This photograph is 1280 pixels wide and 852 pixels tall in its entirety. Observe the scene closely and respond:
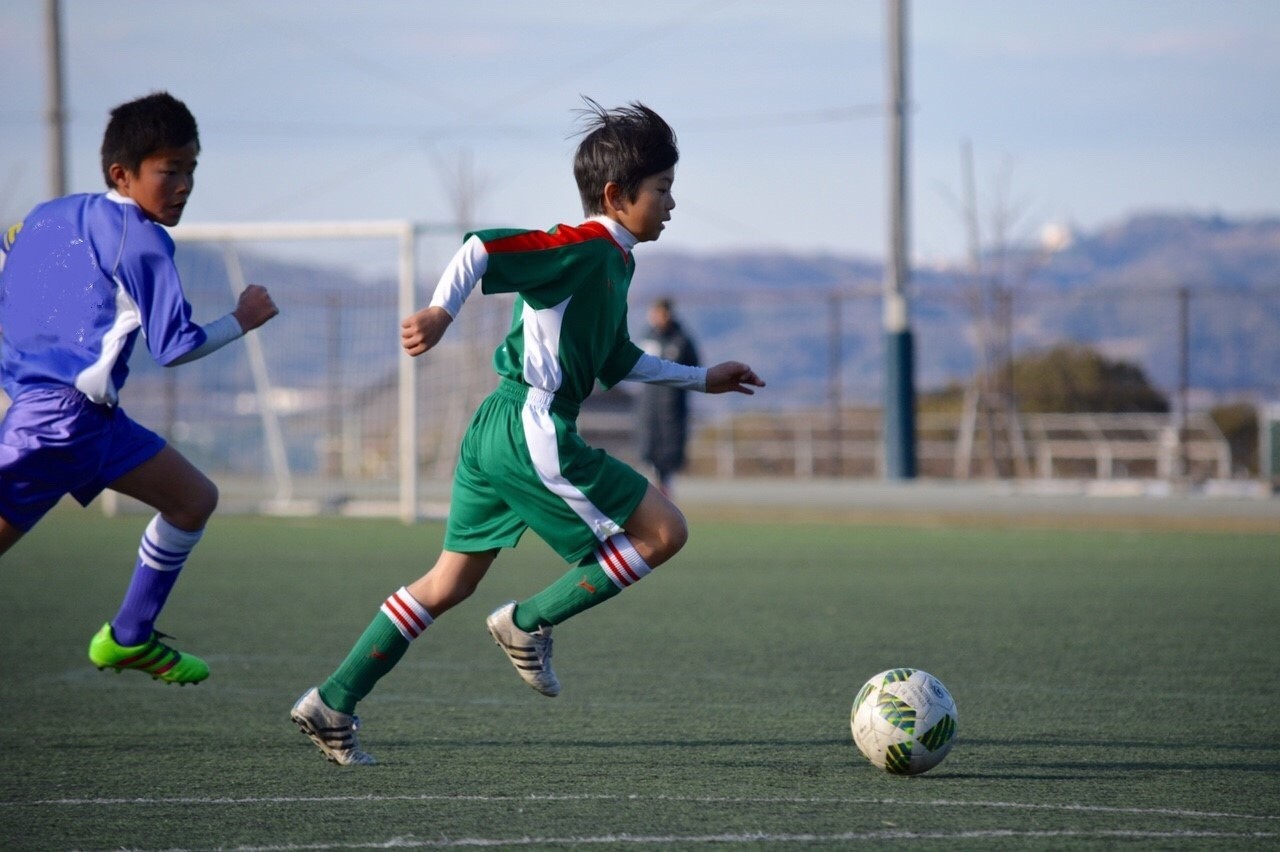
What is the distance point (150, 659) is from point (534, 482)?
5.58 feet

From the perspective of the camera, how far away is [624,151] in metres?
4.78

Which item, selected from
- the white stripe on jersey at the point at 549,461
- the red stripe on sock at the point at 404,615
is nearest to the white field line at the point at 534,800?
the red stripe on sock at the point at 404,615

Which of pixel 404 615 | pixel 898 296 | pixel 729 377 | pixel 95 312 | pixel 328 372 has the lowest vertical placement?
pixel 404 615

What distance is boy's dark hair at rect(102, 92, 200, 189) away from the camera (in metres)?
4.98

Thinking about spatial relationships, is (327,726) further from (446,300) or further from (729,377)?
(729,377)

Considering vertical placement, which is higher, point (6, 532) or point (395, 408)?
point (6, 532)

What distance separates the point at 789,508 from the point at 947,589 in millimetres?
7552

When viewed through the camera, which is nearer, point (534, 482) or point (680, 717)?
point (534, 482)

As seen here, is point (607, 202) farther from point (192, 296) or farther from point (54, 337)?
point (192, 296)

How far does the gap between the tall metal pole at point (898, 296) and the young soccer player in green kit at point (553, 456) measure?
1492 centimetres

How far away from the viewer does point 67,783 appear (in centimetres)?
454

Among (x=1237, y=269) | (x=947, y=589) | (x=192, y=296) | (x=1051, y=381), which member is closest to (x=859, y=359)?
(x=1237, y=269)

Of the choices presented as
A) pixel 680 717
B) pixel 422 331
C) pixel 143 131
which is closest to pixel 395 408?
pixel 680 717

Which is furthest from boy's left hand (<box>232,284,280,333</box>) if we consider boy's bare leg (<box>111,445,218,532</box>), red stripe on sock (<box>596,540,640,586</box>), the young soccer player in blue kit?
red stripe on sock (<box>596,540,640,586</box>)
